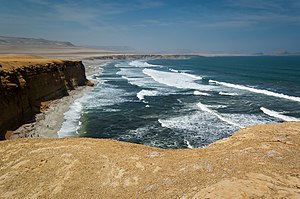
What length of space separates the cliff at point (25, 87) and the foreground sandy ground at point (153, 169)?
460 inches

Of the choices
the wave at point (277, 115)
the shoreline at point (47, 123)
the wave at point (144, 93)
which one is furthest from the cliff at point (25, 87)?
the wave at point (277, 115)

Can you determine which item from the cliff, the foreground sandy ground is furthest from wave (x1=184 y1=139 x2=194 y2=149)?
the cliff

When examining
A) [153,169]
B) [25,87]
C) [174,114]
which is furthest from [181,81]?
[153,169]

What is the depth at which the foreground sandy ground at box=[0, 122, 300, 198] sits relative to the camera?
456 inches

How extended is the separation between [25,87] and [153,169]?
2381 centimetres

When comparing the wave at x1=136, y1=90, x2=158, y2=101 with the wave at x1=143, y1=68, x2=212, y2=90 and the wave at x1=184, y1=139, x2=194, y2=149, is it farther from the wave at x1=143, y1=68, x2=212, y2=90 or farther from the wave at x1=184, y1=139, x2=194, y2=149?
the wave at x1=184, y1=139, x2=194, y2=149

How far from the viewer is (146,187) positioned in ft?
42.4

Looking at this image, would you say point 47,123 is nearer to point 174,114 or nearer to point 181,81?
point 174,114

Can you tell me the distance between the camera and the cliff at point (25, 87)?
2767 cm

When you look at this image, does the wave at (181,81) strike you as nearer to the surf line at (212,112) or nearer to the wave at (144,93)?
the wave at (144,93)

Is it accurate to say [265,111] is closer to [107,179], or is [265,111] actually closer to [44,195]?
[107,179]

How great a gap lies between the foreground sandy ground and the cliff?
38.3ft

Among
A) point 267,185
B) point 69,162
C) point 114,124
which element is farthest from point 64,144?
point 114,124

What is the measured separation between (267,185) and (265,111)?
1136 inches
